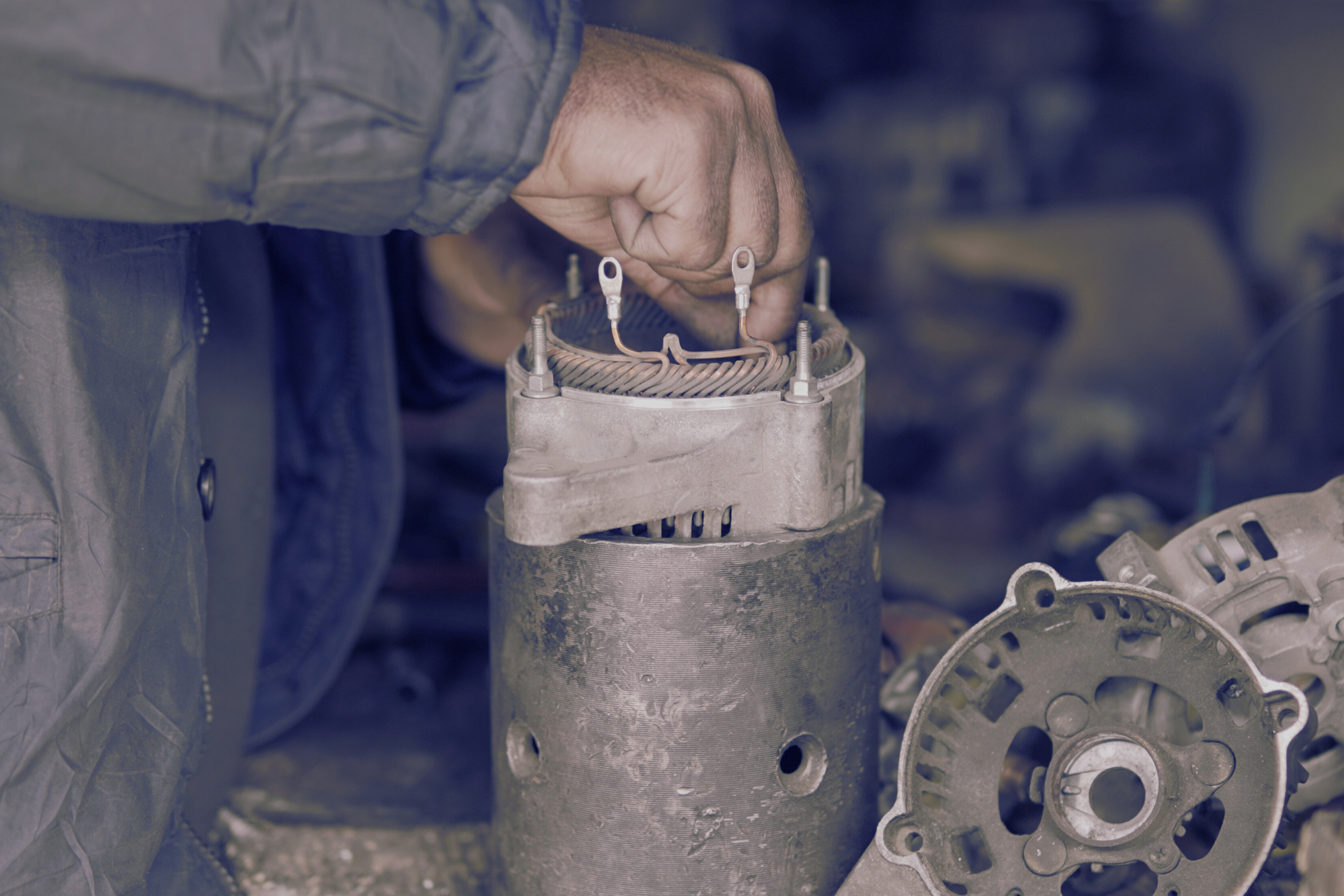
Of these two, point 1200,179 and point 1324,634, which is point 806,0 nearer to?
point 1200,179

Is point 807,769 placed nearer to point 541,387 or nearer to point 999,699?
point 999,699

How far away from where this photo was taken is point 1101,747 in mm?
911

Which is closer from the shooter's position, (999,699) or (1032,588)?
(1032,588)

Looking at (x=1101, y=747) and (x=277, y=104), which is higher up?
(x=277, y=104)

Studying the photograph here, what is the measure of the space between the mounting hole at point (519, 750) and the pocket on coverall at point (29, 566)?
38 centimetres

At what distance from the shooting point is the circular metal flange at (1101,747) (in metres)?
0.87

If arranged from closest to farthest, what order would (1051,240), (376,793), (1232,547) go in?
(1232,547), (376,793), (1051,240)

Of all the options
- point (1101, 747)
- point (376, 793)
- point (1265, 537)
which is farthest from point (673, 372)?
point (376, 793)

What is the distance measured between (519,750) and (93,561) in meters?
0.38

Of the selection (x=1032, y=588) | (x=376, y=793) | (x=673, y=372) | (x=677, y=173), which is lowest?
(x=376, y=793)

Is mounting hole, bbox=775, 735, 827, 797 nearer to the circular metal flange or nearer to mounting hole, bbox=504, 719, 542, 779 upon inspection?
the circular metal flange

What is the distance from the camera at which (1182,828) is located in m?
0.91

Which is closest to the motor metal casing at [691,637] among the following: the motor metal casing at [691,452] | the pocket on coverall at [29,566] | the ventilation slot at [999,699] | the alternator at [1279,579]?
the motor metal casing at [691,452]

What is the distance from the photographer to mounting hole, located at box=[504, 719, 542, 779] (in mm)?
1014
